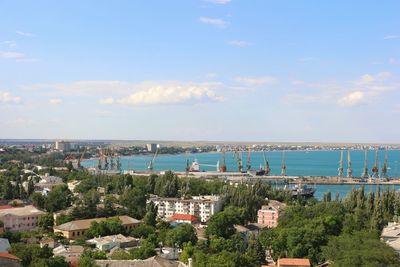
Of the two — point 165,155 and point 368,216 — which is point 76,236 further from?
point 165,155

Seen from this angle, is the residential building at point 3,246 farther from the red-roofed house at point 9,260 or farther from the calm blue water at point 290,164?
the calm blue water at point 290,164

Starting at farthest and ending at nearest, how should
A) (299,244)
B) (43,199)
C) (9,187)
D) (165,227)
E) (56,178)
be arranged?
(56,178) → (9,187) → (43,199) → (165,227) → (299,244)

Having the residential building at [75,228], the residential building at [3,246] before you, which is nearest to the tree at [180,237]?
the residential building at [75,228]

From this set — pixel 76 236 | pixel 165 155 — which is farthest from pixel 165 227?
pixel 165 155

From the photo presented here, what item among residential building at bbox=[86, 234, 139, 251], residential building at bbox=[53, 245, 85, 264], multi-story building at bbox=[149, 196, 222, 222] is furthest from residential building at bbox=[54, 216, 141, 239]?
multi-story building at bbox=[149, 196, 222, 222]

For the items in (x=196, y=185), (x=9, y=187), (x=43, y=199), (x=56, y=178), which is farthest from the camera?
(x=56, y=178)

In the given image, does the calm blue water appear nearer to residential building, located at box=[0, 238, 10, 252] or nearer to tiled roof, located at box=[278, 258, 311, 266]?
tiled roof, located at box=[278, 258, 311, 266]
